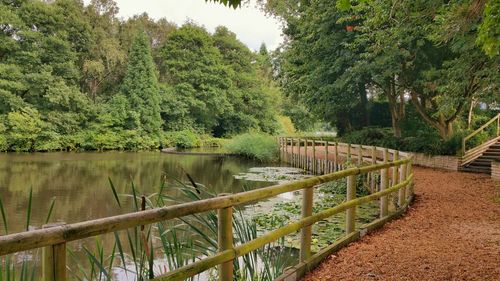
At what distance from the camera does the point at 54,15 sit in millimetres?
34531

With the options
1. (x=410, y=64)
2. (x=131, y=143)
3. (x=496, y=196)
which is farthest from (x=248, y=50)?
(x=496, y=196)

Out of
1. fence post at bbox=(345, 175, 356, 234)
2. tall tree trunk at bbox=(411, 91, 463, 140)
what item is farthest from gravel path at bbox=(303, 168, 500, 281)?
tall tree trunk at bbox=(411, 91, 463, 140)

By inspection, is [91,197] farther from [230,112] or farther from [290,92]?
[230,112]

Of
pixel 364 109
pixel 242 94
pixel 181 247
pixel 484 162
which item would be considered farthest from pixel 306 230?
pixel 242 94

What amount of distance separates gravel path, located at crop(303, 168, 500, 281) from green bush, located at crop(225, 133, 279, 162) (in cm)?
1773

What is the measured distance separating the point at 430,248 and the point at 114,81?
40.7m

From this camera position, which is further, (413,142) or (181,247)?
(413,142)

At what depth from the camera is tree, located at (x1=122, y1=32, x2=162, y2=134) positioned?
39.7m

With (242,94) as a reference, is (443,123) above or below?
below

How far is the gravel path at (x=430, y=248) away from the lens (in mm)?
4234

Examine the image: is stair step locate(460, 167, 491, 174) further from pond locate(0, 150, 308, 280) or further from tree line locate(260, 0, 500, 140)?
pond locate(0, 150, 308, 280)

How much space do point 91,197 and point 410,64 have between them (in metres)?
12.9

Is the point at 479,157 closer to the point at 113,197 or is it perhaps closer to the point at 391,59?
the point at 391,59

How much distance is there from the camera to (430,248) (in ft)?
17.0
